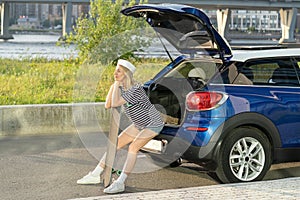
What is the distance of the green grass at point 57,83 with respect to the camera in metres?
10.1

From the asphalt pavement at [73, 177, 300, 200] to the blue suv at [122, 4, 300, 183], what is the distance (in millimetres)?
348

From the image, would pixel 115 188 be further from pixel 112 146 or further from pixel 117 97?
pixel 117 97

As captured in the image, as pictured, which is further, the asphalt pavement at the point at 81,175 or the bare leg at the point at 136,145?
the bare leg at the point at 136,145

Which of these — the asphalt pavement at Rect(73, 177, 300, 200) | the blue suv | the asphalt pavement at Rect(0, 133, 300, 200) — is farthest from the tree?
the asphalt pavement at Rect(73, 177, 300, 200)

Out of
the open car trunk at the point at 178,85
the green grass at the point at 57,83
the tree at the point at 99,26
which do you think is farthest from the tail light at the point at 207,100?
the tree at the point at 99,26

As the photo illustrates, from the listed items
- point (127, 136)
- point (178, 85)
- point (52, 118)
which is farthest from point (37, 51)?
point (127, 136)

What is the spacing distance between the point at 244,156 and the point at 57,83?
718cm

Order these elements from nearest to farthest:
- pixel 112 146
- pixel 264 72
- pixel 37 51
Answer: pixel 112 146, pixel 264 72, pixel 37 51

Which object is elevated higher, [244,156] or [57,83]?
[244,156]

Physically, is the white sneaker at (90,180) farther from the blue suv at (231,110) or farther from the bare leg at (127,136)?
the blue suv at (231,110)

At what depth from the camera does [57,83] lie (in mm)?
12750

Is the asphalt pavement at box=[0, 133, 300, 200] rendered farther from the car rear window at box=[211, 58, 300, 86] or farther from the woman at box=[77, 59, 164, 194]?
the car rear window at box=[211, 58, 300, 86]

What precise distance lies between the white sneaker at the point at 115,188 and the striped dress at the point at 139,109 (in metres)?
0.65

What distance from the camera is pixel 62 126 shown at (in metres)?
9.72
